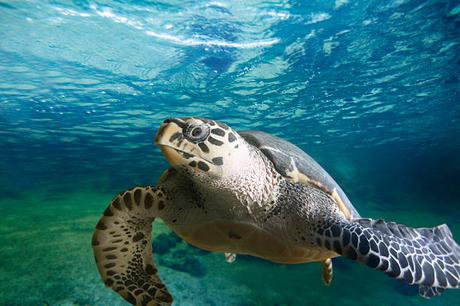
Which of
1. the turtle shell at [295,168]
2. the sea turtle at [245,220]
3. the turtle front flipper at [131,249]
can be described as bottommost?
the turtle front flipper at [131,249]

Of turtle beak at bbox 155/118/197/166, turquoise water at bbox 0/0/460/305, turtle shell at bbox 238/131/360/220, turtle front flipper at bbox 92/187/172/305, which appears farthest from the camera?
turquoise water at bbox 0/0/460/305

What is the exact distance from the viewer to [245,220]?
3.39m

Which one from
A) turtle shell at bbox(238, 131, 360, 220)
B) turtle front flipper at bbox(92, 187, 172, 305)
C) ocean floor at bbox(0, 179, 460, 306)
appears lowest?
ocean floor at bbox(0, 179, 460, 306)

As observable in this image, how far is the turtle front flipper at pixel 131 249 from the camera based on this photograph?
11.5ft

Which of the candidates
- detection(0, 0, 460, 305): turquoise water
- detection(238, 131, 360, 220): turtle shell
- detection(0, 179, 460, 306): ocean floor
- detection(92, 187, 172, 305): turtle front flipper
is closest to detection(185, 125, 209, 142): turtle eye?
detection(92, 187, 172, 305): turtle front flipper

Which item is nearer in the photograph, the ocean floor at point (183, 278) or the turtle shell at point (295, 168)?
the turtle shell at point (295, 168)

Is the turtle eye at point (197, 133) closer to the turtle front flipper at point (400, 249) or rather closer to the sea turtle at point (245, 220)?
the sea turtle at point (245, 220)

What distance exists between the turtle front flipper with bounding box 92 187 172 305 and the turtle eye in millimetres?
1076

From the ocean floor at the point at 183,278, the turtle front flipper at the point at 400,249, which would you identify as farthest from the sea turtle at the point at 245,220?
the ocean floor at the point at 183,278

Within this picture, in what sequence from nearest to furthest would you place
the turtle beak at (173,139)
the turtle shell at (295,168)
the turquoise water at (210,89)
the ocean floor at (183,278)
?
the turtle beak at (173,139) → the turtle shell at (295,168) → the ocean floor at (183,278) → the turquoise water at (210,89)

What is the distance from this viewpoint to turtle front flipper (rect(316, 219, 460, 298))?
2.53m

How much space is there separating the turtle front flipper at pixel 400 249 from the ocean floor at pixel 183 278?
689cm

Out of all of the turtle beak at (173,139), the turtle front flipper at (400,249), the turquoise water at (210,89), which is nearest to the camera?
the turtle front flipper at (400,249)

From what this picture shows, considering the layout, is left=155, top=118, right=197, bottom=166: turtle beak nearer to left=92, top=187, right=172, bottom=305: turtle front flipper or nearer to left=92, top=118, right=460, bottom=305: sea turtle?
left=92, top=118, right=460, bottom=305: sea turtle
